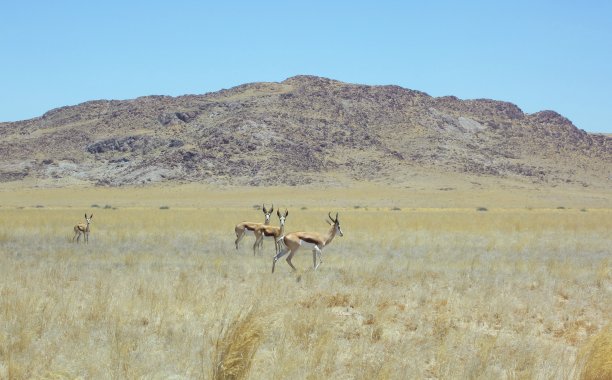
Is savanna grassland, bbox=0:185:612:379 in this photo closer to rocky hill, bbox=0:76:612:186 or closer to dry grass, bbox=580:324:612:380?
dry grass, bbox=580:324:612:380

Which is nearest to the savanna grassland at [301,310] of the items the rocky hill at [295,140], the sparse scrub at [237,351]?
the sparse scrub at [237,351]

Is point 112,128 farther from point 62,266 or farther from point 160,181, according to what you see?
point 62,266

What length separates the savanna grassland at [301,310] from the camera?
759 centimetres

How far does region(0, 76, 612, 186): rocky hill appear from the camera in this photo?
9800 cm

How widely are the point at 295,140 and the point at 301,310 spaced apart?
9524 centimetres

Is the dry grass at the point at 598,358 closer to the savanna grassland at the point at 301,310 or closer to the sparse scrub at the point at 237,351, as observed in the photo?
the savanna grassland at the point at 301,310

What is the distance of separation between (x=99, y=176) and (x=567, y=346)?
97.4 meters

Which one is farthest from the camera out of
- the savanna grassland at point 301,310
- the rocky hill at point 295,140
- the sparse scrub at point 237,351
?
the rocky hill at point 295,140

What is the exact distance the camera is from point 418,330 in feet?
33.5

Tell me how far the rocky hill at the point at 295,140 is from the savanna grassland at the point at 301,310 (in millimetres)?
71065

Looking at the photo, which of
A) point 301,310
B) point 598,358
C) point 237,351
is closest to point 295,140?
point 301,310

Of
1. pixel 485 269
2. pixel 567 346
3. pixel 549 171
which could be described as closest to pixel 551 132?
pixel 549 171

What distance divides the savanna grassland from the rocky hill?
7107cm

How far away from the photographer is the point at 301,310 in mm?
10594
